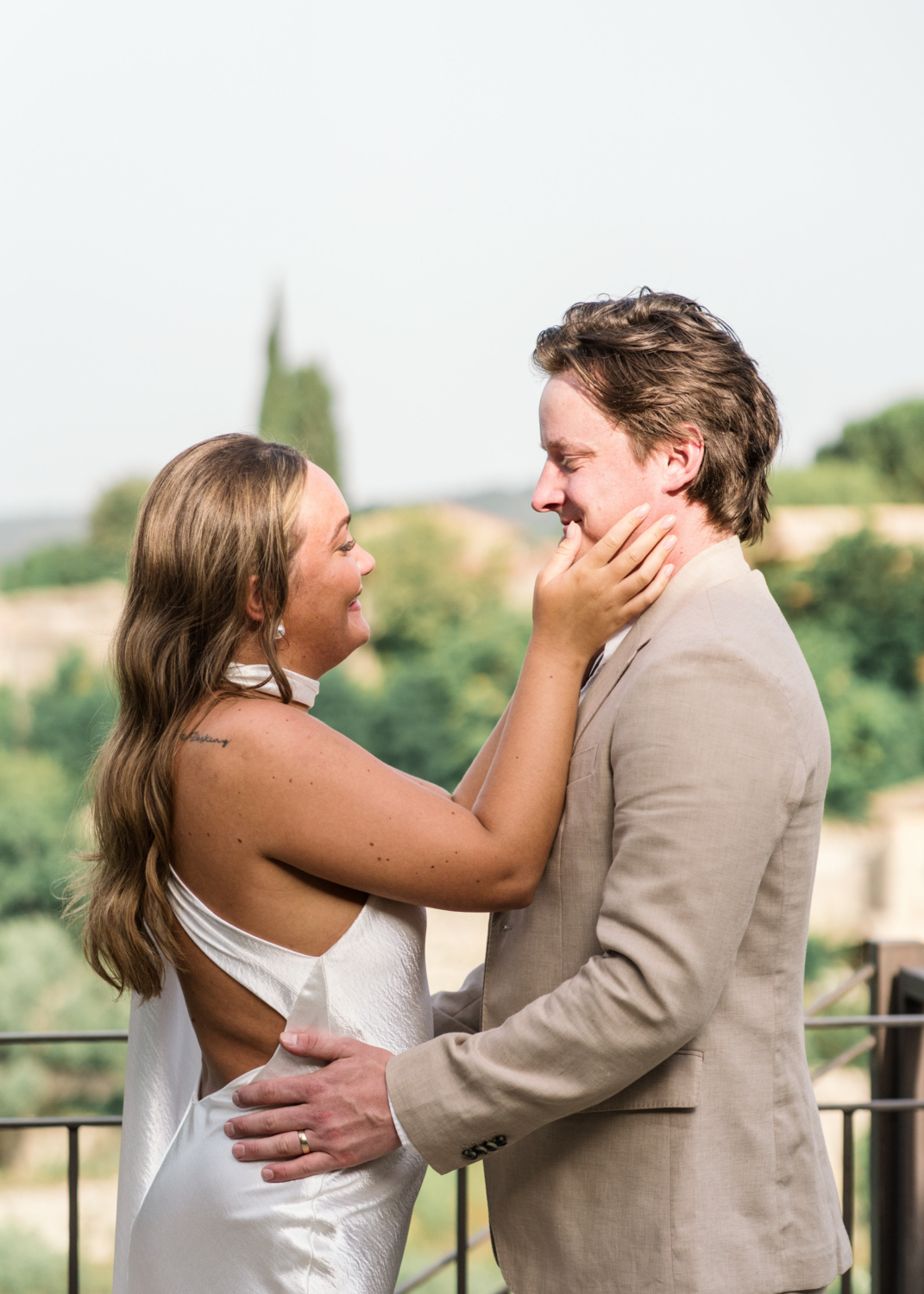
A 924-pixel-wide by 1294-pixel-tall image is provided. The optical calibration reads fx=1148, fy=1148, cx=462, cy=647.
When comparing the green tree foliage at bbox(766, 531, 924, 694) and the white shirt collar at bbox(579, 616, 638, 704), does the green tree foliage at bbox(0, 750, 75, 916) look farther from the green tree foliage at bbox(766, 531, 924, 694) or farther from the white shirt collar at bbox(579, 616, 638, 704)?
the white shirt collar at bbox(579, 616, 638, 704)

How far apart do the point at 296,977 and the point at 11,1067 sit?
40.7 feet

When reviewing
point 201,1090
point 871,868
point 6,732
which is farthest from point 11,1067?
point 201,1090

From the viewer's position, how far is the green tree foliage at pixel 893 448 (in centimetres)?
2027

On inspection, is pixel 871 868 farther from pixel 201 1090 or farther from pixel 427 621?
pixel 201 1090

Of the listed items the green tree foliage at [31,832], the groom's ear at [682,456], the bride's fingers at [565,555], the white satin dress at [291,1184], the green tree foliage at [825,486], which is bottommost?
the green tree foliage at [31,832]

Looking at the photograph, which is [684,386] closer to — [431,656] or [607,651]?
[607,651]

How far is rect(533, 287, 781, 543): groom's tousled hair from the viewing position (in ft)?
4.94

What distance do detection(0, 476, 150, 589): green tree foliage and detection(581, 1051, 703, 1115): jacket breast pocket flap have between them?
1792 cm

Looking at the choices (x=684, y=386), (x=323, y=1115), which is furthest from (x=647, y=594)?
(x=323, y=1115)

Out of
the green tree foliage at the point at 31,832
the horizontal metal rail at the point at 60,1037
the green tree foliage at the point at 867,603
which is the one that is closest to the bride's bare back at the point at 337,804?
the horizontal metal rail at the point at 60,1037

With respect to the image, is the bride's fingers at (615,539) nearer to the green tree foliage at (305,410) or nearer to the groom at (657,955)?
the groom at (657,955)

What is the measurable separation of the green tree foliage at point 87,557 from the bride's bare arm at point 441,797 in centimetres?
1772

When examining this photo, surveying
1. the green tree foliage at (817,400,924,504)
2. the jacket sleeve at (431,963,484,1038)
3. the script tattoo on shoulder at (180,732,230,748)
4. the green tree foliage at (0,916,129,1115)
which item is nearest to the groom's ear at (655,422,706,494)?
the script tattoo on shoulder at (180,732,230,748)

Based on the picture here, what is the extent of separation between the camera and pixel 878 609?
17.0 metres
